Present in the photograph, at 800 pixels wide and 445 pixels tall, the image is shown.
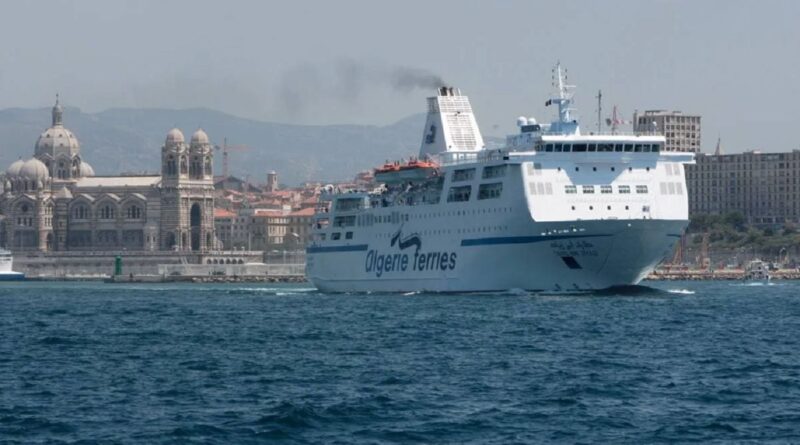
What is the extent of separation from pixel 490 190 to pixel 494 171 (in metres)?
0.80

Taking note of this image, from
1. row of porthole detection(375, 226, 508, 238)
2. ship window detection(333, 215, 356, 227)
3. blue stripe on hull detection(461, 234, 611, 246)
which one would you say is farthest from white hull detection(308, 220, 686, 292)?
ship window detection(333, 215, 356, 227)

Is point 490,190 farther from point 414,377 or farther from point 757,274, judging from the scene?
point 757,274

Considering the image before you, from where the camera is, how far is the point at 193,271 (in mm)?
177125

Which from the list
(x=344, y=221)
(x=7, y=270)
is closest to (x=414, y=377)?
(x=344, y=221)

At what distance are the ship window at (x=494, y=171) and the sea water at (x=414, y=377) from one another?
10874mm

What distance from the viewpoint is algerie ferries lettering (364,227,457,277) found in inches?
3071

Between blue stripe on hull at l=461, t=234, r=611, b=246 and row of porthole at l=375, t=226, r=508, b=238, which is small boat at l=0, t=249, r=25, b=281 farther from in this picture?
blue stripe on hull at l=461, t=234, r=611, b=246

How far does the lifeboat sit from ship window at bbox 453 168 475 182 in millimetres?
3175

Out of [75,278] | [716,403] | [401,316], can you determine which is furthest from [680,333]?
[75,278]

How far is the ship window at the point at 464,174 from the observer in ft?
252

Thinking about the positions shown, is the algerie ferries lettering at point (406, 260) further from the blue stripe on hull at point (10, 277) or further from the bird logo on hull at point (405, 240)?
the blue stripe on hull at point (10, 277)

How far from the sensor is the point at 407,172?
83812mm

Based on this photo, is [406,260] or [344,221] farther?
[344,221]

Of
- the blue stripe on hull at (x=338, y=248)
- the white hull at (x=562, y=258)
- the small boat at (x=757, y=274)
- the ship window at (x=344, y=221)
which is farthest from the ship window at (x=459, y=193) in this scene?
the small boat at (x=757, y=274)
